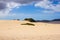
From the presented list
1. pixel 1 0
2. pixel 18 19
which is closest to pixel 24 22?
pixel 18 19

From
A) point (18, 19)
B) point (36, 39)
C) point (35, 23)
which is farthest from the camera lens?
point (35, 23)

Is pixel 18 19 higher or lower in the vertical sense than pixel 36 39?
higher

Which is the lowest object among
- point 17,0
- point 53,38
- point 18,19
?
point 53,38

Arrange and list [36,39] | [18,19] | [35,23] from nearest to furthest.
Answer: [36,39]
[18,19]
[35,23]

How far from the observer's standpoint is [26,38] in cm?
199

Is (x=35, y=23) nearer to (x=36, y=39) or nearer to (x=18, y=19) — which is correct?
(x=18, y=19)

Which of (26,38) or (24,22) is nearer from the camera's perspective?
(26,38)

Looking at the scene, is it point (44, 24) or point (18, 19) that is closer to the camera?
point (18, 19)

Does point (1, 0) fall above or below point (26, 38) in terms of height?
above

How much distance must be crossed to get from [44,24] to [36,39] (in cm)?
145

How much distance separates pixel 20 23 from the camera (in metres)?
3.38

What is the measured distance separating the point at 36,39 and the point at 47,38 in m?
0.17

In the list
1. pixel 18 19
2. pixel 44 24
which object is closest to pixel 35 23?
pixel 44 24

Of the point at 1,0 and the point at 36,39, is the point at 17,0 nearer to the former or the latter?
the point at 1,0
